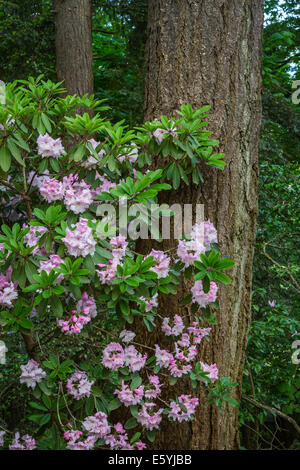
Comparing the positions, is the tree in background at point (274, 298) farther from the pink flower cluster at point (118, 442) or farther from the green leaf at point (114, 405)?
the green leaf at point (114, 405)

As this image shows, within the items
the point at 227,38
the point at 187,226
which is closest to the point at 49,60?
the point at 227,38

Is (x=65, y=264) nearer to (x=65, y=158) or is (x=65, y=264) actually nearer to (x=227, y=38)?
(x=65, y=158)

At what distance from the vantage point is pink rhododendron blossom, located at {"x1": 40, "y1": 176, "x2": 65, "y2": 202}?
5.65ft

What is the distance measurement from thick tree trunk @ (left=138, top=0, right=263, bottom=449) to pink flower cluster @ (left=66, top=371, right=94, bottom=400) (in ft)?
1.40

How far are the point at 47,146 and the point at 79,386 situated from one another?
0.97 meters

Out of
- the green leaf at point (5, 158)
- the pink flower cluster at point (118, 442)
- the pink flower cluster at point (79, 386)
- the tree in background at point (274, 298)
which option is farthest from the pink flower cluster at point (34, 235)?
the tree in background at point (274, 298)

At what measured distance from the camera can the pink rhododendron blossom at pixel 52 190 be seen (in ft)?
5.65

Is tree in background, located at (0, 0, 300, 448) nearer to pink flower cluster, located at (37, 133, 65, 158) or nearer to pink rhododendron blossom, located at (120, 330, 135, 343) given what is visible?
pink rhododendron blossom, located at (120, 330, 135, 343)

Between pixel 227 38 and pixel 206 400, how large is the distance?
1.65 meters

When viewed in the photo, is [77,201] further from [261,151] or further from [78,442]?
[261,151]

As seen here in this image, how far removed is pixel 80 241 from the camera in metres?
1.53

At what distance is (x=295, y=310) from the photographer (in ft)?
12.9

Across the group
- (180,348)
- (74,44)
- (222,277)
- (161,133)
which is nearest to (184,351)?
(180,348)

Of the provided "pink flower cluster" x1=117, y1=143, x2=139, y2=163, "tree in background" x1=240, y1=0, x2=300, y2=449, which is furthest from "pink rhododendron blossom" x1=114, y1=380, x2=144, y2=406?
"tree in background" x1=240, y1=0, x2=300, y2=449
